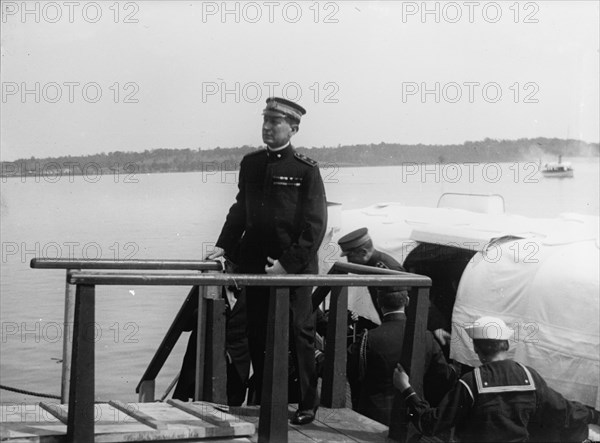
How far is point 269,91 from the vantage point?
1362 centimetres

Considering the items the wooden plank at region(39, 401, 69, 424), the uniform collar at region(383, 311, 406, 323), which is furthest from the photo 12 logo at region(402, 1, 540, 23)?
the wooden plank at region(39, 401, 69, 424)

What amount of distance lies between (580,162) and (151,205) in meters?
11.1

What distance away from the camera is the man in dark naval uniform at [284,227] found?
476cm

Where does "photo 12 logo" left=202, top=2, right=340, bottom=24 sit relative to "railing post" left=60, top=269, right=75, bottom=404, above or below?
above

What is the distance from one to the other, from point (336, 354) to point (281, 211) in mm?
803

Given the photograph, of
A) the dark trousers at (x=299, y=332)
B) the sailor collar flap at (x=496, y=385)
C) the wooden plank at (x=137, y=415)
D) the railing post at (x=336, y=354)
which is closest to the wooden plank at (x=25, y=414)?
the wooden plank at (x=137, y=415)

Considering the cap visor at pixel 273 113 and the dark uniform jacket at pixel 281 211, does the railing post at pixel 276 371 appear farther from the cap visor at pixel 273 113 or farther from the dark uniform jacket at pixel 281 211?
the cap visor at pixel 273 113

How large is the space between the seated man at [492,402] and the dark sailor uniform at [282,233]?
1.62 feet

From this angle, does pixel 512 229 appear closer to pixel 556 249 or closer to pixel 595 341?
pixel 556 249

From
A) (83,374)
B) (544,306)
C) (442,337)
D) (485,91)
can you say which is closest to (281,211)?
(83,374)

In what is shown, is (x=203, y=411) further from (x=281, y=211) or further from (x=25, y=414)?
(x=281, y=211)

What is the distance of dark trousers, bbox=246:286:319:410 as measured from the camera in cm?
471

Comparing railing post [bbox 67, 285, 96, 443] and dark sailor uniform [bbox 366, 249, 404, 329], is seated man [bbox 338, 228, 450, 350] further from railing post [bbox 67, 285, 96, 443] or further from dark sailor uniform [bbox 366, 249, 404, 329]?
railing post [bbox 67, 285, 96, 443]

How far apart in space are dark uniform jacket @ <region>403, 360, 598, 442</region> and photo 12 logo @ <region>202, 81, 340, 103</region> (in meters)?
Answer: 5.44
